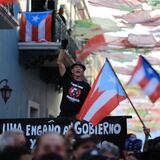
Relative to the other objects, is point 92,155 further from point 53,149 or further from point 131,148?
point 131,148

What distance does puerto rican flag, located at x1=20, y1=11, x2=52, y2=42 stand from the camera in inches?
672

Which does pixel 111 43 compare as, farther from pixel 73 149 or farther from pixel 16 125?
pixel 73 149

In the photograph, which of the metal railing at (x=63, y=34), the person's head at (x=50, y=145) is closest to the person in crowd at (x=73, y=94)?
the person's head at (x=50, y=145)

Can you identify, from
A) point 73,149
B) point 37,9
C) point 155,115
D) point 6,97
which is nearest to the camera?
point 73,149

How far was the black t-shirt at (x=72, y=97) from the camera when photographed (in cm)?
1001

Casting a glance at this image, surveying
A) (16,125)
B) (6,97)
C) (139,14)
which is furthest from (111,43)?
(16,125)

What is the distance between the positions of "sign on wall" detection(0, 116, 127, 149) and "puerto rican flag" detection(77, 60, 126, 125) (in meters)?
0.13

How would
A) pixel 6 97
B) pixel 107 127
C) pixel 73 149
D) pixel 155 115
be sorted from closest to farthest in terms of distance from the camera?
1. pixel 73 149
2. pixel 107 127
3. pixel 6 97
4. pixel 155 115

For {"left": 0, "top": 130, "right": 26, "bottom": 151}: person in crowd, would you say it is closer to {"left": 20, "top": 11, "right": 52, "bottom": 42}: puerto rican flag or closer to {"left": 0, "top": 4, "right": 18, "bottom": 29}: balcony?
{"left": 0, "top": 4, "right": 18, "bottom": 29}: balcony

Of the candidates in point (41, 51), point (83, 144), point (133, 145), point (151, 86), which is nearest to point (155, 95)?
point (151, 86)

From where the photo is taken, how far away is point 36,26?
1709cm

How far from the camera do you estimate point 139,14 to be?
14141 millimetres

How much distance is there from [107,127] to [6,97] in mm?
6163

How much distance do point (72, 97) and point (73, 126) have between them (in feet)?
2.78
